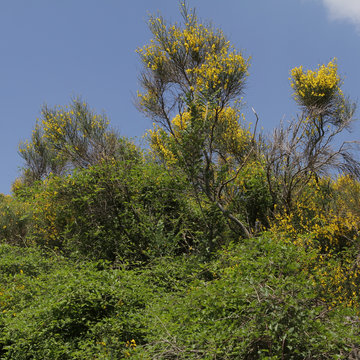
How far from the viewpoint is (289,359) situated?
12.3 ft

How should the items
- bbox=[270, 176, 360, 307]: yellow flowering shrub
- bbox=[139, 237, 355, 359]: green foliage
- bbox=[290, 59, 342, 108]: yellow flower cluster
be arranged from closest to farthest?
bbox=[139, 237, 355, 359]: green foliage < bbox=[270, 176, 360, 307]: yellow flowering shrub < bbox=[290, 59, 342, 108]: yellow flower cluster

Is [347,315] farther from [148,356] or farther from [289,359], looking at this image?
[148,356]

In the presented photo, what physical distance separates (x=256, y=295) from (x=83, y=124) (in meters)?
11.7

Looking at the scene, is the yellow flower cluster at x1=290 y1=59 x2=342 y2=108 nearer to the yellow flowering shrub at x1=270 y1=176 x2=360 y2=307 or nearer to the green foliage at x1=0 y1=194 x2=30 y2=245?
the yellow flowering shrub at x1=270 y1=176 x2=360 y2=307

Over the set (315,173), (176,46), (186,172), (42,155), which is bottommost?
(315,173)

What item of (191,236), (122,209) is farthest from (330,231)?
(122,209)

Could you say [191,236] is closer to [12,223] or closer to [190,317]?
[190,317]

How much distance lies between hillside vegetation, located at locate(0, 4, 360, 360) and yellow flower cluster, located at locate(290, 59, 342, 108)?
4cm

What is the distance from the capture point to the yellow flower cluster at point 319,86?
13203 millimetres

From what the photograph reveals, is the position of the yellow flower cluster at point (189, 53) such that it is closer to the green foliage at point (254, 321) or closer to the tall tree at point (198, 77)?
the tall tree at point (198, 77)

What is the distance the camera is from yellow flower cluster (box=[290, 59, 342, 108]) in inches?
520

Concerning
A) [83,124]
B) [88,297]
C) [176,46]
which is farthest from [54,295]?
[83,124]

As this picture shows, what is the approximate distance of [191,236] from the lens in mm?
10289

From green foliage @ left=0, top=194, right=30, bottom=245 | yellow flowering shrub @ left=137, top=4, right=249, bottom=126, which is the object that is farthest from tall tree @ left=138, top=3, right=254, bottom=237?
green foliage @ left=0, top=194, right=30, bottom=245
